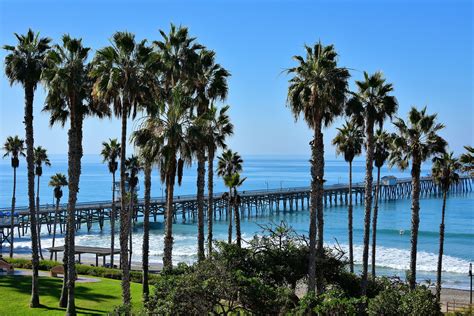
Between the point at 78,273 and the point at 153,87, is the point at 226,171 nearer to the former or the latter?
the point at 78,273

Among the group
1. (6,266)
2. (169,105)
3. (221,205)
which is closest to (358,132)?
(169,105)

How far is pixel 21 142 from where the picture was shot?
5075cm

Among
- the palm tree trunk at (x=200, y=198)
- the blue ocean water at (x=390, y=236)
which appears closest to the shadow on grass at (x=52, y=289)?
the palm tree trunk at (x=200, y=198)

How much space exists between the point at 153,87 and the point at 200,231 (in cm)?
775

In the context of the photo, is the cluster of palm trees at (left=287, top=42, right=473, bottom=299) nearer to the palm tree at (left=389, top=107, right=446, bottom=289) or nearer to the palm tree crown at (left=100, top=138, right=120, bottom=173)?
the palm tree at (left=389, top=107, right=446, bottom=289)

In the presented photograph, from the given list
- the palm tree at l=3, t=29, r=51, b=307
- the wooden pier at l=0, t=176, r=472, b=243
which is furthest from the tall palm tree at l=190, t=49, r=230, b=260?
the wooden pier at l=0, t=176, r=472, b=243

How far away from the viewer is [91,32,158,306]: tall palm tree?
797 inches

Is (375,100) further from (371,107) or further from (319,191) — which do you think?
(319,191)

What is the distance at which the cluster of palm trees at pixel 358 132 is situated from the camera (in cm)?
2259

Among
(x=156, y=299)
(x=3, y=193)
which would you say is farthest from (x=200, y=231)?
(x=3, y=193)

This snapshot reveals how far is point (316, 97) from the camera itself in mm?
22406

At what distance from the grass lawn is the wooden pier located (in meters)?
17.4

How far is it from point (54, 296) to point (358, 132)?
801 inches

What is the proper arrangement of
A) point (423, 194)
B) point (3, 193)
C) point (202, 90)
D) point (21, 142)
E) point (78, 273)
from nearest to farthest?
1. point (202, 90)
2. point (78, 273)
3. point (21, 142)
4. point (423, 194)
5. point (3, 193)
